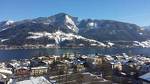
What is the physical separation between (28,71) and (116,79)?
2352cm

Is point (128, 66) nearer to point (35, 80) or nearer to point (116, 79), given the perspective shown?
point (116, 79)

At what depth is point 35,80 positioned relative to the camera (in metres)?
31.0

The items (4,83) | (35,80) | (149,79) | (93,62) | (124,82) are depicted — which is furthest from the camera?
(93,62)

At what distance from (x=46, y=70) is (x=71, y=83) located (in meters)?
27.3

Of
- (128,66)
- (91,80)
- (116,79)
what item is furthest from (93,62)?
(91,80)

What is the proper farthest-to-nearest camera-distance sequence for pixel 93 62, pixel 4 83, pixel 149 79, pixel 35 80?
pixel 93 62 → pixel 4 83 → pixel 35 80 → pixel 149 79

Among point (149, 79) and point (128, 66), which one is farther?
point (128, 66)

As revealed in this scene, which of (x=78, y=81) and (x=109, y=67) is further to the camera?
(x=109, y=67)

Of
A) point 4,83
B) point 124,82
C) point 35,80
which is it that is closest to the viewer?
point 35,80

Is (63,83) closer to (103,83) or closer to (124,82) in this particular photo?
(103,83)

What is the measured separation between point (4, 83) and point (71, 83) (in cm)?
736

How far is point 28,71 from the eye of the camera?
62.8 metres

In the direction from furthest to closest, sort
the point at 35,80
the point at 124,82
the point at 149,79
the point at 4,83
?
the point at 124,82
the point at 4,83
the point at 35,80
the point at 149,79

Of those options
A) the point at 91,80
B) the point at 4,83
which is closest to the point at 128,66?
the point at 91,80
